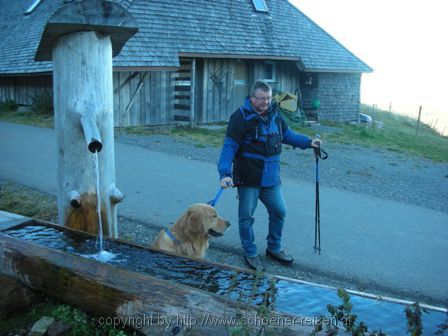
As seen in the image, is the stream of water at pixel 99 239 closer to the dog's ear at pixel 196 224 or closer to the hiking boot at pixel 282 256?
the dog's ear at pixel 196 224

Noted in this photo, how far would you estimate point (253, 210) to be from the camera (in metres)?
4.94

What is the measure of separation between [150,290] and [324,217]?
4692mm

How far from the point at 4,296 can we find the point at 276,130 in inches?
117

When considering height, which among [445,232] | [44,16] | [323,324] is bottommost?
[445,232]

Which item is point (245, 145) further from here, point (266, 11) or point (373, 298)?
point (266, 11)

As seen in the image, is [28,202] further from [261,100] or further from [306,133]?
[306,133]

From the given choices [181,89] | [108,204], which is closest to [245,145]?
[108,204]

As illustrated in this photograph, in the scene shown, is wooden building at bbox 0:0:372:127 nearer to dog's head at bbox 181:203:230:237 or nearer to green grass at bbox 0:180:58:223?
green grass at bbox 0:180:58:223

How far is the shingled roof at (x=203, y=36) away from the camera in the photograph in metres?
16.0

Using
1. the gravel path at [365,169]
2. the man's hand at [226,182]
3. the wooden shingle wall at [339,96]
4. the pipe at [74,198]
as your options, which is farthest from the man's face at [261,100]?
the wooden shingle wall at [339,96]

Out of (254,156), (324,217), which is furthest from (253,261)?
(324,217)

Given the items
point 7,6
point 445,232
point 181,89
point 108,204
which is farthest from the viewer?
point 7,6

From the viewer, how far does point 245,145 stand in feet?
15.6

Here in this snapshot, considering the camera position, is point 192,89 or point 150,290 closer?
point 150,290
